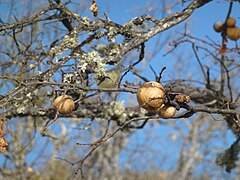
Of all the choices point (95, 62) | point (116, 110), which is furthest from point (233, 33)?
point (95, 62)

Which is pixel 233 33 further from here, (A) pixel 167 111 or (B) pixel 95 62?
(A) pixel 167 111

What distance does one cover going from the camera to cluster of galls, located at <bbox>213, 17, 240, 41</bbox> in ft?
8.46

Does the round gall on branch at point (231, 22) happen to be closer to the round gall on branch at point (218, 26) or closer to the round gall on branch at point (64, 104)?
the round gall on branch at point (218, 26)

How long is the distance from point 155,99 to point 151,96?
0.05 ft

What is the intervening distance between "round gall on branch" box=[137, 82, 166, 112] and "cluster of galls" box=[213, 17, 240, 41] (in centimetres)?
141

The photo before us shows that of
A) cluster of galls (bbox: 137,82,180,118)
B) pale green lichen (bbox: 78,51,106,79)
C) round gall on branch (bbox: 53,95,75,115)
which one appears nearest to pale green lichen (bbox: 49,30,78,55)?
pale green lichen (bbox: 78,51,106,79)

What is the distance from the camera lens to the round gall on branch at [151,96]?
4.34ft

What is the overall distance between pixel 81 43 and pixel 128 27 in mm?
282

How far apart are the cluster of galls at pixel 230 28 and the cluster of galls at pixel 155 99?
140 centimetres

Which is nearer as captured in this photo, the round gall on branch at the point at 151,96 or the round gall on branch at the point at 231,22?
the round gall on branch at the point at 151,96

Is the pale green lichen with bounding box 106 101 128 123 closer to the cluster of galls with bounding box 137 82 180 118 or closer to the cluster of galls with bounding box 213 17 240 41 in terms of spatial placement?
the cluster of galls with bounding box 213 17 240 41

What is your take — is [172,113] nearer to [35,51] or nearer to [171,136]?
[35,51]

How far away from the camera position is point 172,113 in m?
1.36

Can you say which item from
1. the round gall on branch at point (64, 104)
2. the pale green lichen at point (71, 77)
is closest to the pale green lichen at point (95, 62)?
the pale green lichen at point (71, 77)
